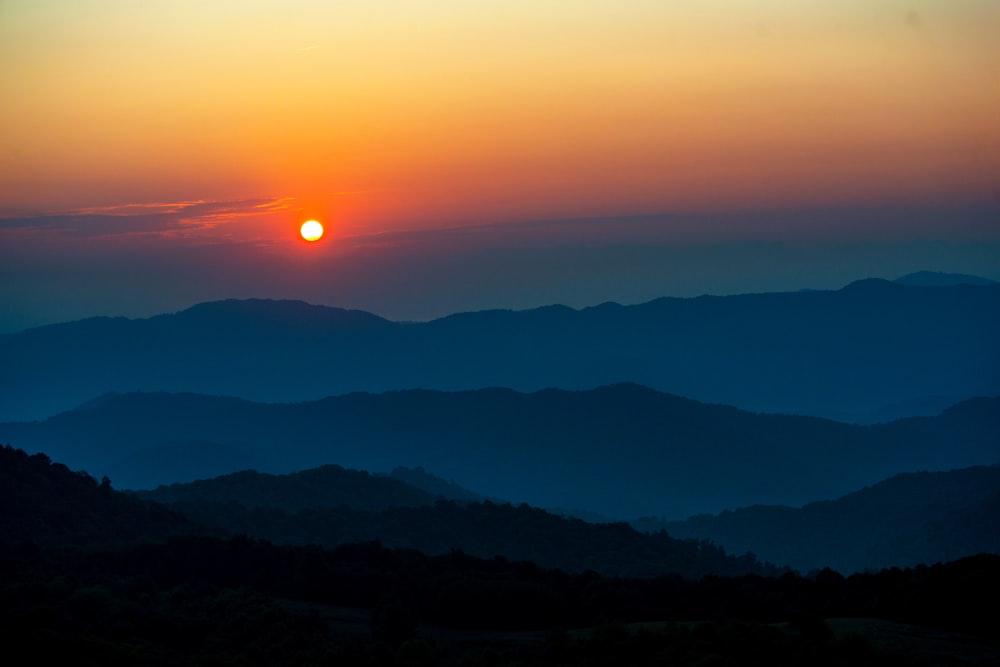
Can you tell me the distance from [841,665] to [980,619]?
8734 mm

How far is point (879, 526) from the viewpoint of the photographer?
152 meters

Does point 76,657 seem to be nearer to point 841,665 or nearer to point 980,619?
point 841,665

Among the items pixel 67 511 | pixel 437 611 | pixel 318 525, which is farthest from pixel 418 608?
pixel 318 525

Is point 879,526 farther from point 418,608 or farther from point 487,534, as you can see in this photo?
point 418,608

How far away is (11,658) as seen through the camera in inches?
1281

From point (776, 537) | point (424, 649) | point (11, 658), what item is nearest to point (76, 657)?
point (11, 658)

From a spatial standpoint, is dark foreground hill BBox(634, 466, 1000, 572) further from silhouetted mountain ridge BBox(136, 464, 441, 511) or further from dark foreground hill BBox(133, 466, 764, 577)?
silhouetted mountain ridge BBox(136, 464, 441, 511)

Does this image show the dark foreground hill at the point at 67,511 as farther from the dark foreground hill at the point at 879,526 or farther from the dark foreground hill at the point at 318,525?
the dark foreground hill at the point at 879,526

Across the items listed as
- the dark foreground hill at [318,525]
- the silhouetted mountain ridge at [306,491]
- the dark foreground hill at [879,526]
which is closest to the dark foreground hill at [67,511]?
the dark foreground hill at [318,525]

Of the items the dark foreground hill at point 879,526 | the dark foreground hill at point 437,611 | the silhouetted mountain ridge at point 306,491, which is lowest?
the dark foreground hill at point 437,611

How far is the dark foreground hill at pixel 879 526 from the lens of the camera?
13100 cm

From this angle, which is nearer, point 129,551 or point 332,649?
point 332,649

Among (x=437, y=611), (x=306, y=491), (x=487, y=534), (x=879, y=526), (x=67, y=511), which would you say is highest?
(x=306, y=491)

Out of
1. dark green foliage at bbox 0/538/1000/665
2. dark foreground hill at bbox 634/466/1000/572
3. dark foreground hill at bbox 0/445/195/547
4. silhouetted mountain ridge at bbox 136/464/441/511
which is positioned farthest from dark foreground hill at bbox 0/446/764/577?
dark foreground hill at bbox 634/466/1000/572
